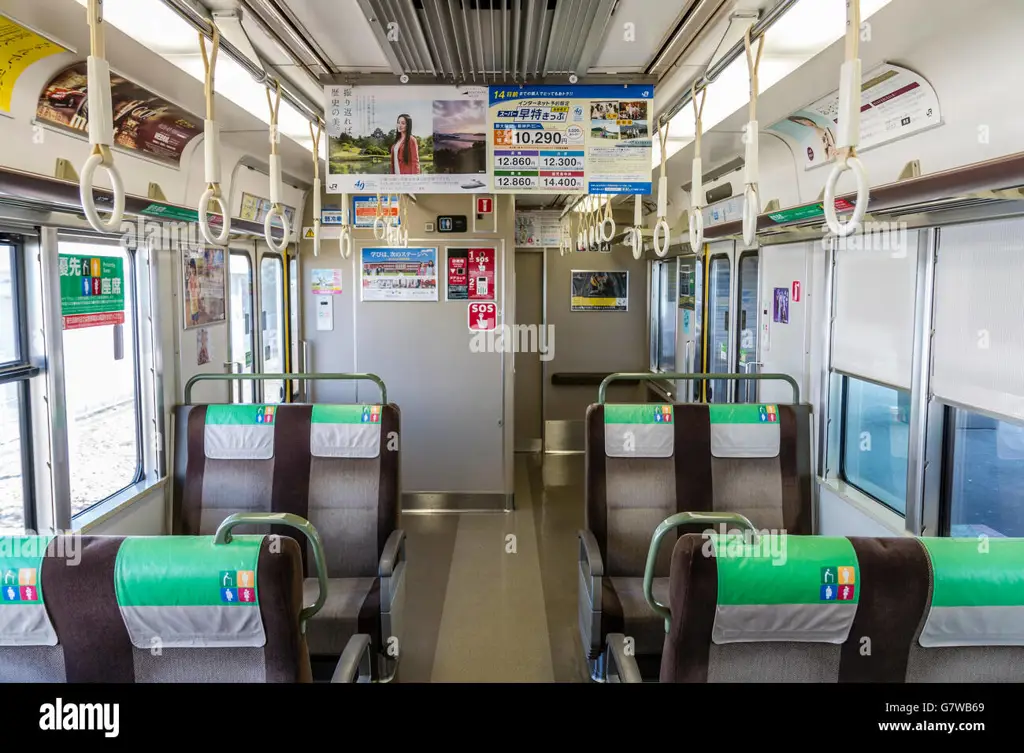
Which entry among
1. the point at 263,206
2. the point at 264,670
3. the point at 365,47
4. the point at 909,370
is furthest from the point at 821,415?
the point at 263,206

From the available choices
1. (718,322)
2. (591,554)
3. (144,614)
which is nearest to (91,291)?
(144,614)

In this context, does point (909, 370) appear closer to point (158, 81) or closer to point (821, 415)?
point (821, 415)

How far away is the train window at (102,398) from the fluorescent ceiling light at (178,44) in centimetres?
117

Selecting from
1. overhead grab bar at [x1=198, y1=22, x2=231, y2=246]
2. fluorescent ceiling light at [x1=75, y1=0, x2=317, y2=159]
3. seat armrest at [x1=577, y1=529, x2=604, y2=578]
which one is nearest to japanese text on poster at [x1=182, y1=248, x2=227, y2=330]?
fluorescent ceiling light at [x1=75, y1=0, x2=317, y2=159]

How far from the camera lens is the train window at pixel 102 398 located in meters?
3.84

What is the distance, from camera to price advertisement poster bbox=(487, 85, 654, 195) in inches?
163

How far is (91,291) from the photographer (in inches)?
158

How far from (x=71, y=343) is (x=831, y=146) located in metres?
Result: 4.37

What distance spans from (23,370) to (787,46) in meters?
3.79

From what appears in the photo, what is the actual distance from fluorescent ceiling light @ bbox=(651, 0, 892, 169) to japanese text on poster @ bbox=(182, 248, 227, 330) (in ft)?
11.1

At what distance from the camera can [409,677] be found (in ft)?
13.2

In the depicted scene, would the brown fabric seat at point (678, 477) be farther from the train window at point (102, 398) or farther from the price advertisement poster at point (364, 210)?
the price advertisement poster at point (364, 210)

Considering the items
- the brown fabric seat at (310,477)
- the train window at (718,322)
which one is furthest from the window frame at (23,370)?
the train window at (718,322)

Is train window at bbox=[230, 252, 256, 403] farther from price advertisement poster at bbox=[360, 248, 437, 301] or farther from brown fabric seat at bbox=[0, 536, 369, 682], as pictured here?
brown fabric seat at bbox=[0, 536, 369, 682]
